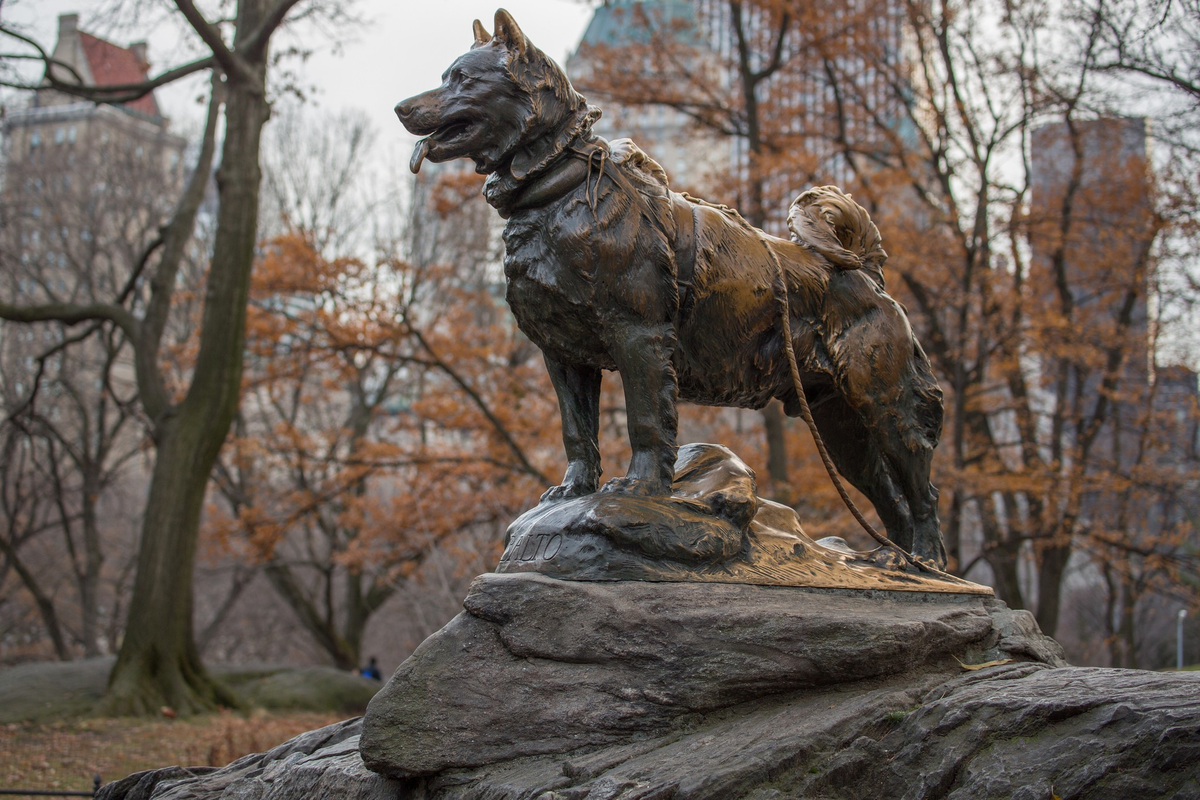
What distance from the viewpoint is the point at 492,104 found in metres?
3.54

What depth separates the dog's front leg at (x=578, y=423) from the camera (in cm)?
392

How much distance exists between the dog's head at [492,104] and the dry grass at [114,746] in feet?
18.5

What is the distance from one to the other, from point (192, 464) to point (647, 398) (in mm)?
8023

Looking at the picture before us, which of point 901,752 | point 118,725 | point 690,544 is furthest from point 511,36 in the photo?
point 118,725

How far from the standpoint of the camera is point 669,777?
9.39ft

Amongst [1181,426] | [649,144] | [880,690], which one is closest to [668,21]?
[649,144]

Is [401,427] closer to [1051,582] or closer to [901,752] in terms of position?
[1051,582]

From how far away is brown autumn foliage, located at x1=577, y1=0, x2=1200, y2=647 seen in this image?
11.8 meters

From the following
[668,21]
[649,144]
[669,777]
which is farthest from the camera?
[668,21]

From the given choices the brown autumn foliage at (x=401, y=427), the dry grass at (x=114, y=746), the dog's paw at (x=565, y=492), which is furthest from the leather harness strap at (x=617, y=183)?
the brown autumn foliage at (x=401, y=427)

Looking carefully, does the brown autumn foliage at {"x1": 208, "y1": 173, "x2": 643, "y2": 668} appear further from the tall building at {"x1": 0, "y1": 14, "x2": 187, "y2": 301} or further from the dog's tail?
the dog's tail

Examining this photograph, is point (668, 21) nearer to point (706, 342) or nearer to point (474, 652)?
point (706, 342)

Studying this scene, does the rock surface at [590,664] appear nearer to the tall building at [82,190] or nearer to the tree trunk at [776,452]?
the tree trunk at [776,452]

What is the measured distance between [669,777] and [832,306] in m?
2.20
